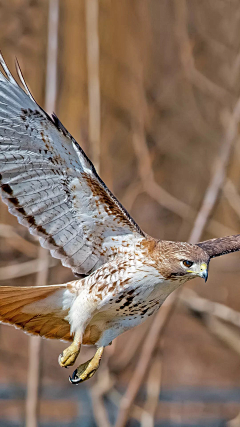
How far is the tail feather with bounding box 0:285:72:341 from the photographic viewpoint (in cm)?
400

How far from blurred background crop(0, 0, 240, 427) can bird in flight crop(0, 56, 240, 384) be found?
2251 mm

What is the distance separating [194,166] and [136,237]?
7.84 meters

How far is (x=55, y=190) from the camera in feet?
12.3

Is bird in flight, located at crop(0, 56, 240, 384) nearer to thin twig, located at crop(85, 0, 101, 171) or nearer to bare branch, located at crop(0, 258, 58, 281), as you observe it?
thin twig, located at crop(85, 0, 101, 171)

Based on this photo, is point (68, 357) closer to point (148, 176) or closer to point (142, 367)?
point (142, 367)

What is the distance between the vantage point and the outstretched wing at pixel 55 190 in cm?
346

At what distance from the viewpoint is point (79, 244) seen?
4043 mm

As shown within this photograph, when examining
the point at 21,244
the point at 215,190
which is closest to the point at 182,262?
the point at 215,190

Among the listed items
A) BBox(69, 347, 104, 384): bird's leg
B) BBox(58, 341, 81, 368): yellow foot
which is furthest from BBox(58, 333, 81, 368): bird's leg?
BBox(69, 347, 104, 384): bird's leg

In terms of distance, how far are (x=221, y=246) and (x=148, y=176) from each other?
8.23ft

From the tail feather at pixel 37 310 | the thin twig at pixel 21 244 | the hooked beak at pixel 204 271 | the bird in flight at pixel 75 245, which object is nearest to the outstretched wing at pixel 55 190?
the bird in flight at pixel 75 245

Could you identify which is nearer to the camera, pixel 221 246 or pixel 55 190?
pixel 55 190

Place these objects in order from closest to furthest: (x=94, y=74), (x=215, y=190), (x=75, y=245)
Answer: (x=75, y=245), (x=94, y=74), (x=215, y=190)

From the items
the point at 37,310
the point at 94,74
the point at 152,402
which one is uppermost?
the point at 94,74
